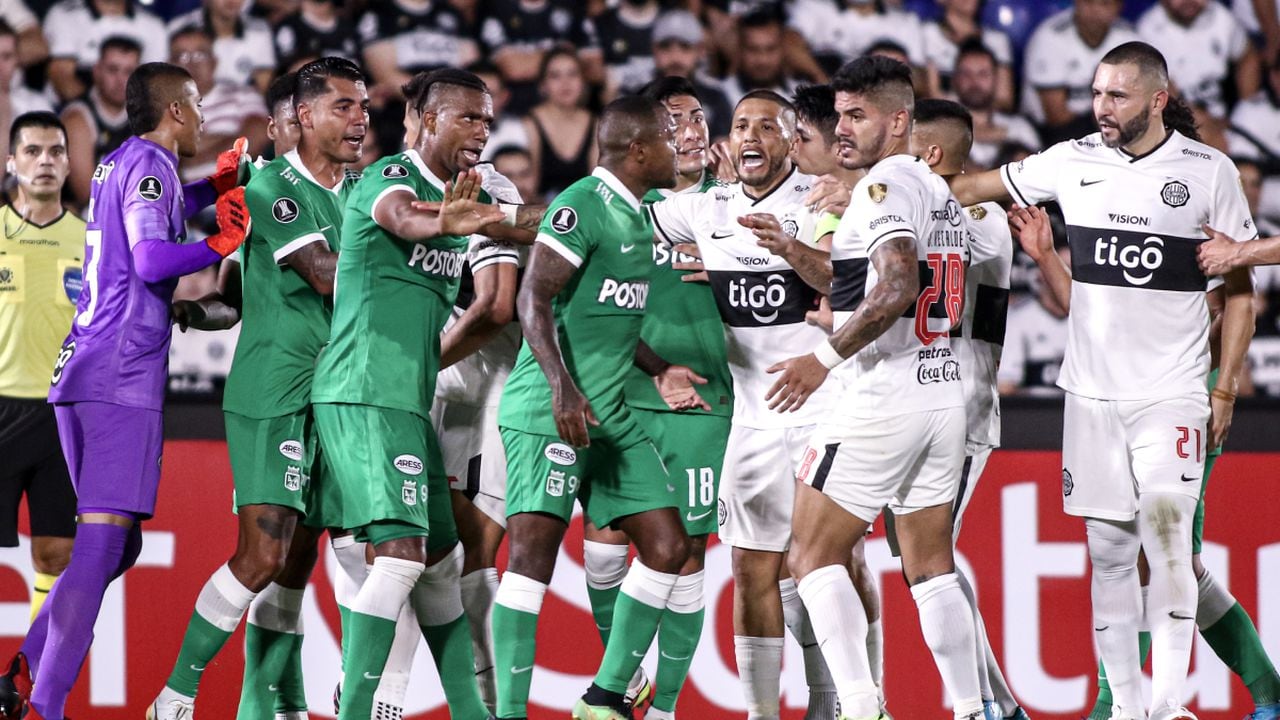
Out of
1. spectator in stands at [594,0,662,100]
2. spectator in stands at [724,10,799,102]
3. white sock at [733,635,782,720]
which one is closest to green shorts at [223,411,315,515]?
white sock at [733,635,782,720]

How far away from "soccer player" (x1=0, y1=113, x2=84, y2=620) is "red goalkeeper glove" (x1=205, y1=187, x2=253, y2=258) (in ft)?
7.42

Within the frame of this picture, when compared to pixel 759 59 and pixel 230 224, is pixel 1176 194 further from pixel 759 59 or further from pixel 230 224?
pixel 759 59

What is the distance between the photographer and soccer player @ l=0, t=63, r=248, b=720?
5098 millimetres

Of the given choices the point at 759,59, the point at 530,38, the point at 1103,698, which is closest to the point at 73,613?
A: the point at 1103,698

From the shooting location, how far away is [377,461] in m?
4.85

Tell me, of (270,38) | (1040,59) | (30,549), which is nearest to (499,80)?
(270,38)

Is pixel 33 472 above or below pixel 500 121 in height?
below

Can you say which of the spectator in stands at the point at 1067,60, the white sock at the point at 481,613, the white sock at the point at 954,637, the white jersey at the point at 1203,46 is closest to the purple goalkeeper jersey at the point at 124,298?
the white sock at the point at 481,613

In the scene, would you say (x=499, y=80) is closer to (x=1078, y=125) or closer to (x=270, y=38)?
(x=270, y=38)

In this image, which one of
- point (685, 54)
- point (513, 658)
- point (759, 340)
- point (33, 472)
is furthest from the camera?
point (685, 54)

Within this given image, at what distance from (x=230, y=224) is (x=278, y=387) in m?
0.62

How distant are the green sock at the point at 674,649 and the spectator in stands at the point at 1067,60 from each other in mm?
5455

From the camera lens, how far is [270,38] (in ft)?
30.9

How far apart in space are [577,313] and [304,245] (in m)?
1.02
